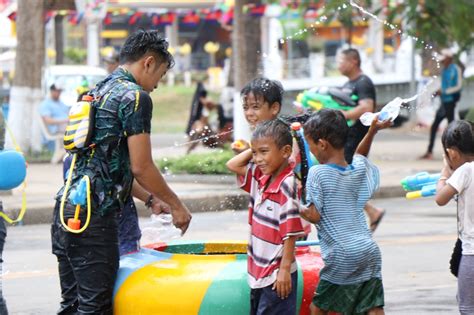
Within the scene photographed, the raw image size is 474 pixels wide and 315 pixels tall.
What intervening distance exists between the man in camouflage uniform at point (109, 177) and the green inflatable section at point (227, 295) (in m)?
0.41

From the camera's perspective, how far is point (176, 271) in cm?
541

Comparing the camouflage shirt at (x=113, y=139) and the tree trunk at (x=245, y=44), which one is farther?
the tree trunk at (x=245, y=44)

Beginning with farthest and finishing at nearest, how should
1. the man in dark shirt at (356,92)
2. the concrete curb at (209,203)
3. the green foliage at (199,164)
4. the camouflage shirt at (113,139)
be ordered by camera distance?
the green foliage at (199,164), the concrete curb at (209,203), the man in dark shirt at (356,92), the camouflage shirt at (113,139)

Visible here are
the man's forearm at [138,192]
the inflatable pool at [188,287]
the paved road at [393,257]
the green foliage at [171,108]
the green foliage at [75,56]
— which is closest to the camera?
the inflatable pool at [188,287]

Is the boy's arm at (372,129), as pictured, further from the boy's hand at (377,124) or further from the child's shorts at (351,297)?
the child's shorts at (351,297)

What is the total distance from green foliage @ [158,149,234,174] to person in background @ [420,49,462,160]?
14.1 ft

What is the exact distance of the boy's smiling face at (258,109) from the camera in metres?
6.02

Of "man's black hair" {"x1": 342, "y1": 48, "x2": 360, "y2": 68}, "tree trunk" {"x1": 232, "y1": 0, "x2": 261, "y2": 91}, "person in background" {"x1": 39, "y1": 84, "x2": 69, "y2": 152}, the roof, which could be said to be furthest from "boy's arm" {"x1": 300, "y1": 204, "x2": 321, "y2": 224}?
the roof

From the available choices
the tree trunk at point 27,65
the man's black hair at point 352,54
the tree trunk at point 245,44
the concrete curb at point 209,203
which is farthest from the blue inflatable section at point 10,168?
the tree trunk at point 27,65

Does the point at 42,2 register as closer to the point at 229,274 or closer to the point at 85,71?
the point at 85,71

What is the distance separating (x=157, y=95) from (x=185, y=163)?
20457mm

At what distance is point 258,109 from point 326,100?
13.5 ft

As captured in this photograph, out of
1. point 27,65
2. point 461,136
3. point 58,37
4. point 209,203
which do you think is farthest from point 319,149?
point 58,37

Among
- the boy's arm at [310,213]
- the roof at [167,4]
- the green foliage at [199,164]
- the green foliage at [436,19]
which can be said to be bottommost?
the green foliage at [199,164]
